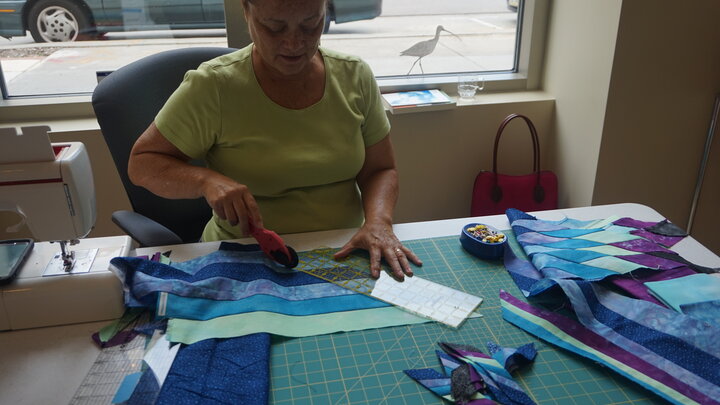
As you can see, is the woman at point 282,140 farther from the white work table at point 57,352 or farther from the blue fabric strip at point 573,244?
the blue fabric strip at point 573,244

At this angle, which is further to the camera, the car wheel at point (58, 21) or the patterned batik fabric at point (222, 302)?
the car wheel at point (58, 21)

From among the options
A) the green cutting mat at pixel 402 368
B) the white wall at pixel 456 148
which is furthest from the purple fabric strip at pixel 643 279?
the white wall at pixel 456 148

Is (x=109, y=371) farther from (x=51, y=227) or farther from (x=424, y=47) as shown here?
(x=424, y=47)

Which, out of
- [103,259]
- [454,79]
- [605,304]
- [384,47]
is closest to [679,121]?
[454,79]

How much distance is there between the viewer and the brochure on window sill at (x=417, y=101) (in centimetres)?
234

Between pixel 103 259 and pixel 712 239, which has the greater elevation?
pixel 103 259

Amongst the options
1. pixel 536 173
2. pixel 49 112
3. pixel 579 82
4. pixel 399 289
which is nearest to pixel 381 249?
pixel 399 289

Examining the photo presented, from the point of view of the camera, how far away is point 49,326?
45.1 inches

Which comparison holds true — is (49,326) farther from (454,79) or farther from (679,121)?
(679,121)

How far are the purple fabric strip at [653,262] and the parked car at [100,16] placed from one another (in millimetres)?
1634

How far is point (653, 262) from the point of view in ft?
4.11

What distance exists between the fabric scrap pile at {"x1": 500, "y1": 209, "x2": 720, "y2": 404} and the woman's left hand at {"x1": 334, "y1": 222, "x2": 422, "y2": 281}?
22 cm

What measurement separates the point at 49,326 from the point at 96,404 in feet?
0.94

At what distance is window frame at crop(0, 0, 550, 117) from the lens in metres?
2.22
